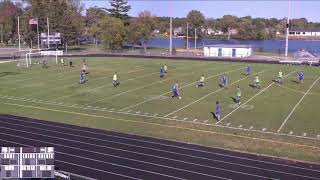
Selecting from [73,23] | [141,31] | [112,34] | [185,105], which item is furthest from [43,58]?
[185,105]

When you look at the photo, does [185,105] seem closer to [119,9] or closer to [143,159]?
[143,159]

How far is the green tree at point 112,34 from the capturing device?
92.5m

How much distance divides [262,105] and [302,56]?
37.9m

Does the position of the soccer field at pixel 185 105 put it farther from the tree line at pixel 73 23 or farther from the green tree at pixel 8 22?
the green tree at pixel 8 22

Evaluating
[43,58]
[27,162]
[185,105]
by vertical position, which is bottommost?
[185,105]

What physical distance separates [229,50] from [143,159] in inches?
2303

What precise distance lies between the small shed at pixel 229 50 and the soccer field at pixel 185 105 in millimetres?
22267

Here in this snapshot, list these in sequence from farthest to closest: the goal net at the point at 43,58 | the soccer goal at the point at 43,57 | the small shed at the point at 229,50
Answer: the small shed at the point at 229,50
the soccer goal at the point at 43,57
the goal net at the point at 43,58

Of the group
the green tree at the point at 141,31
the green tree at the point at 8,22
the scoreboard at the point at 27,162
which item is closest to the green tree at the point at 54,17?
the green tree at the point at 141,31

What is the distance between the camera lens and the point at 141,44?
387 feet

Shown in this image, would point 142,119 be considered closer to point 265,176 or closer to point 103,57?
point 265,176

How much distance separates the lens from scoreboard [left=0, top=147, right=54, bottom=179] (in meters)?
16.5

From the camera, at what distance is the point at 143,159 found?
21641 mm

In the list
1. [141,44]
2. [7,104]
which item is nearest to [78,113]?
[7,104]
